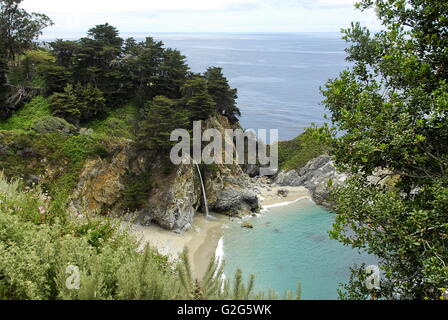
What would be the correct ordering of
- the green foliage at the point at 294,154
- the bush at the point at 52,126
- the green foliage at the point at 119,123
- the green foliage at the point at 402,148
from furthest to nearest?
1. the green foliage at the point at 294,154
2. the green foliage at the point at 119,123
3. the bush at the point at 52,126
4. the green foliage at the point at 402,148

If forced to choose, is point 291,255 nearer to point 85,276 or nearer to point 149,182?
point 149,182

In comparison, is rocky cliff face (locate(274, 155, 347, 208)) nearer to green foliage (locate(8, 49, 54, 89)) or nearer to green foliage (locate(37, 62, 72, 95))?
green foliage (locate(37, 62, 72, 95))

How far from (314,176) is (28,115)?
32.8 m

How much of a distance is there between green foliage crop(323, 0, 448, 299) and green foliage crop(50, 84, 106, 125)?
2525cm

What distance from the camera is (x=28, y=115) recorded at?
1101 inches

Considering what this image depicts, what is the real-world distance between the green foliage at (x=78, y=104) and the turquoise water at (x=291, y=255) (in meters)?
16.0

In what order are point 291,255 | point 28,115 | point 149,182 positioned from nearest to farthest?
1. point 291,255
2. point 149,182
3. point 28,115

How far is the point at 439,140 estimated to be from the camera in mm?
5961

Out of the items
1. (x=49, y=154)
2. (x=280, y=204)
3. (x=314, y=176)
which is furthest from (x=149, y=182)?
(x=314, y=176)

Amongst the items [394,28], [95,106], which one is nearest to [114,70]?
[95,106]

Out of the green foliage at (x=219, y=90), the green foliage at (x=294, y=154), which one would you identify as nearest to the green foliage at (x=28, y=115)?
the green foliage at (x=219, y=90)

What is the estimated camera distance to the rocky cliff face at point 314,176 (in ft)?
127

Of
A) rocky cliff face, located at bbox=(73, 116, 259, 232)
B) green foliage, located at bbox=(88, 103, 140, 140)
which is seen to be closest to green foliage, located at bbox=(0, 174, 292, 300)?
rocky cliff face, located at bbox=(73, 116, 259, 232)

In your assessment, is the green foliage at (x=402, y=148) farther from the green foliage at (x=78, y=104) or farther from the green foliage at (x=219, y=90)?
the green foliage at (x=219, y=90)
